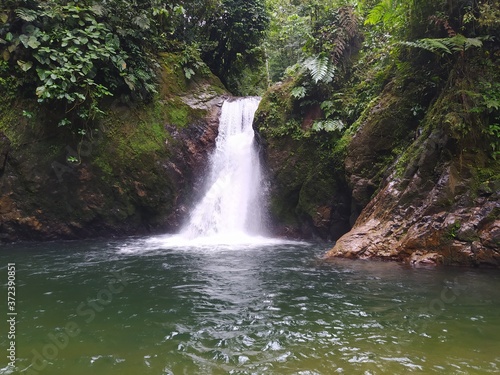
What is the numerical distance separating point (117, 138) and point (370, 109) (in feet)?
23.1

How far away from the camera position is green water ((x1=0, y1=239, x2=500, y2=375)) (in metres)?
3.11

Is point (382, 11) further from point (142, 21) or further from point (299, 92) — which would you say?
point (142, 21)

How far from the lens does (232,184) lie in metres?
11.3

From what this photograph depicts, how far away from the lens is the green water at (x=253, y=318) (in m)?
3.11

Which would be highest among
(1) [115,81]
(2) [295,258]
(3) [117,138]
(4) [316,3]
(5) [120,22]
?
(4) [316,3]

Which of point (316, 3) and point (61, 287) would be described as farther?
point (316, 3)

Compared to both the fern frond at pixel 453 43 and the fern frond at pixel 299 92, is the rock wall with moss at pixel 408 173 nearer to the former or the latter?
the fern frond at pixel 453 43

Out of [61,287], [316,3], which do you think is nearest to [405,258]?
[61,287]

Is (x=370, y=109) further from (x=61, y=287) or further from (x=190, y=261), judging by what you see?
(x=61, y=287)

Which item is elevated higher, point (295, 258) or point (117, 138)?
point (117, 138)

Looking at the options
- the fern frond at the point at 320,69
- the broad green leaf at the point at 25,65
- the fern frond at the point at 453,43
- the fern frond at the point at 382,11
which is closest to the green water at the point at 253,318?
the fern frond at the point at 453,43

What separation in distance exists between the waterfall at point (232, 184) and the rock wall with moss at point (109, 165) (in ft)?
1.47

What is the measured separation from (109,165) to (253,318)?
25.4 ft

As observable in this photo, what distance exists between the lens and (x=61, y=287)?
545 centimetres
